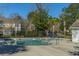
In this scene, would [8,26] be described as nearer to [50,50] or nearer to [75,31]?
[50,50]

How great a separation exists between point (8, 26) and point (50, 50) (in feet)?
3.26

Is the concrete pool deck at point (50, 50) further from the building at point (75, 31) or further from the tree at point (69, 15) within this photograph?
the tree at point (69, 15)

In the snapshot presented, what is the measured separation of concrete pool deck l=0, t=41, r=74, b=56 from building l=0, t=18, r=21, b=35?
454 millimetres

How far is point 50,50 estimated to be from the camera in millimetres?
7395

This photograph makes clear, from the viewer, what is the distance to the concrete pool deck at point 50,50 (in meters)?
7.36

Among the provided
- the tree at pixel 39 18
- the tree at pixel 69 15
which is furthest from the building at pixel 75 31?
the tree at pixel 39 18

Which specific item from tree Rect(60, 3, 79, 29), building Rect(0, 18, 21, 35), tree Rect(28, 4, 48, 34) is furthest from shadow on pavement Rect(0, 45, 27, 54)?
tree Rect(60, 3, 79, 29)

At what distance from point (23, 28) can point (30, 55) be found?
58 cm

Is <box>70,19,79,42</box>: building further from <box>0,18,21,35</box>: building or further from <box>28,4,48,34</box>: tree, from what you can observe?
<box>0,18,21,35</box>: building

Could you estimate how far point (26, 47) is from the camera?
294 inches

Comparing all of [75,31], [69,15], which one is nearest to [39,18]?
[69,15]

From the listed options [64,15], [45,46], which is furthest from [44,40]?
[64,15]

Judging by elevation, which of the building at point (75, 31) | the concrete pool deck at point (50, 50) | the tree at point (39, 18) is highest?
the tree at point (39, 18)

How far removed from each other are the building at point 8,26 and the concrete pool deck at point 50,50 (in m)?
0.45
